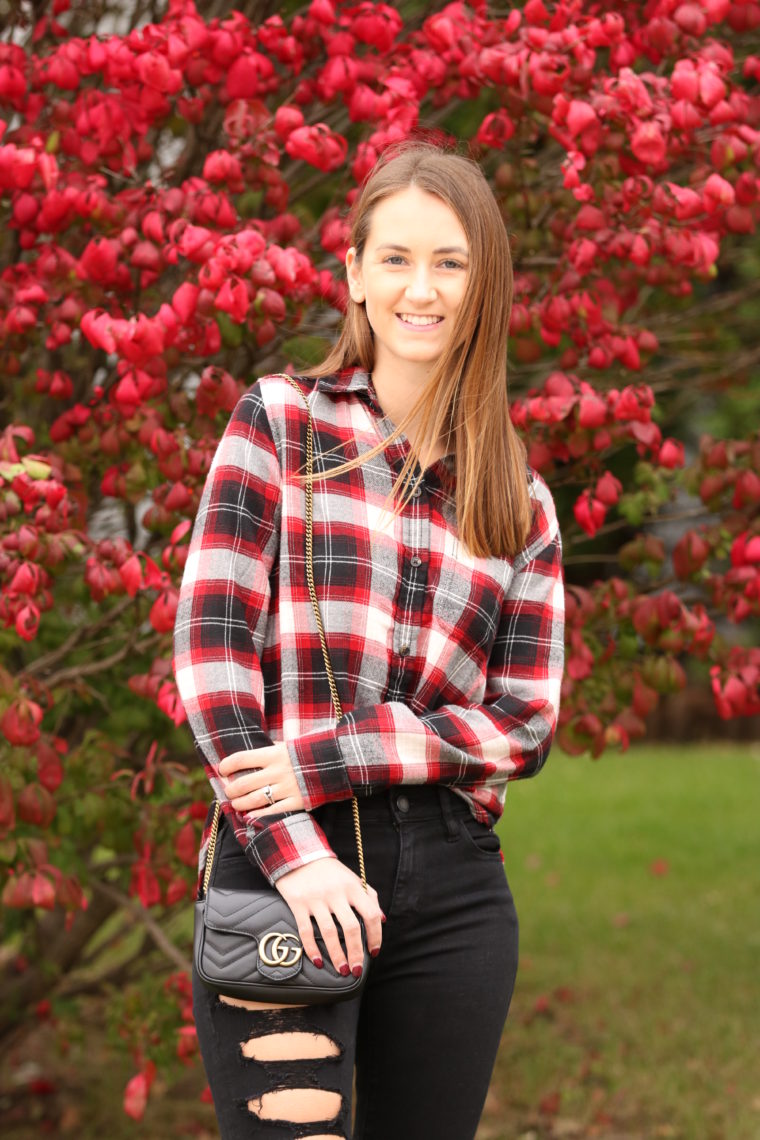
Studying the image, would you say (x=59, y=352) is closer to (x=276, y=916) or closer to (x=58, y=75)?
(x=58, y=75)

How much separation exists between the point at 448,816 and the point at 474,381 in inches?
26.0

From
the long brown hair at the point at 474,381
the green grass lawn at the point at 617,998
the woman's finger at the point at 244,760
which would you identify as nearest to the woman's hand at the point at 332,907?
the woman's finger at the point at 244,760

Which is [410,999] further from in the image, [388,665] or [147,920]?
[147,920]

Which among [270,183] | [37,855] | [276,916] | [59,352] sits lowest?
[37,855]

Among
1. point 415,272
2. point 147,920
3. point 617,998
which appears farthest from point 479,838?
point 617,998

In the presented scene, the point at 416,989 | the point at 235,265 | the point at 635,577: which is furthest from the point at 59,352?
the point at 416,989

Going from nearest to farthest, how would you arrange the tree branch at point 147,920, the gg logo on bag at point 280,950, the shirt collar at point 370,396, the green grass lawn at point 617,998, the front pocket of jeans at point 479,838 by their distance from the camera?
1. the gg logo on bag at point 280,950
2. the front pocket of jeans at point 479,838
3. the shirt collar at point 370,396
4. the tree branch at point 147,920
5. the green grass lawn at point 617,998

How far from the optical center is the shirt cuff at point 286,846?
1.75 meters

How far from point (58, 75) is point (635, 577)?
2.14m

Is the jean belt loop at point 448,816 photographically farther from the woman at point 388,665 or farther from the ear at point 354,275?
the ear at point 354,275

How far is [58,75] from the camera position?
121 inches

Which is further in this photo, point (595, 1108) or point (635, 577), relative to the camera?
point (595, 1108)

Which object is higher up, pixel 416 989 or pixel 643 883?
pixel 416 989

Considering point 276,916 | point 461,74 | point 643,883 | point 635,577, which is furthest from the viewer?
point 643,883
